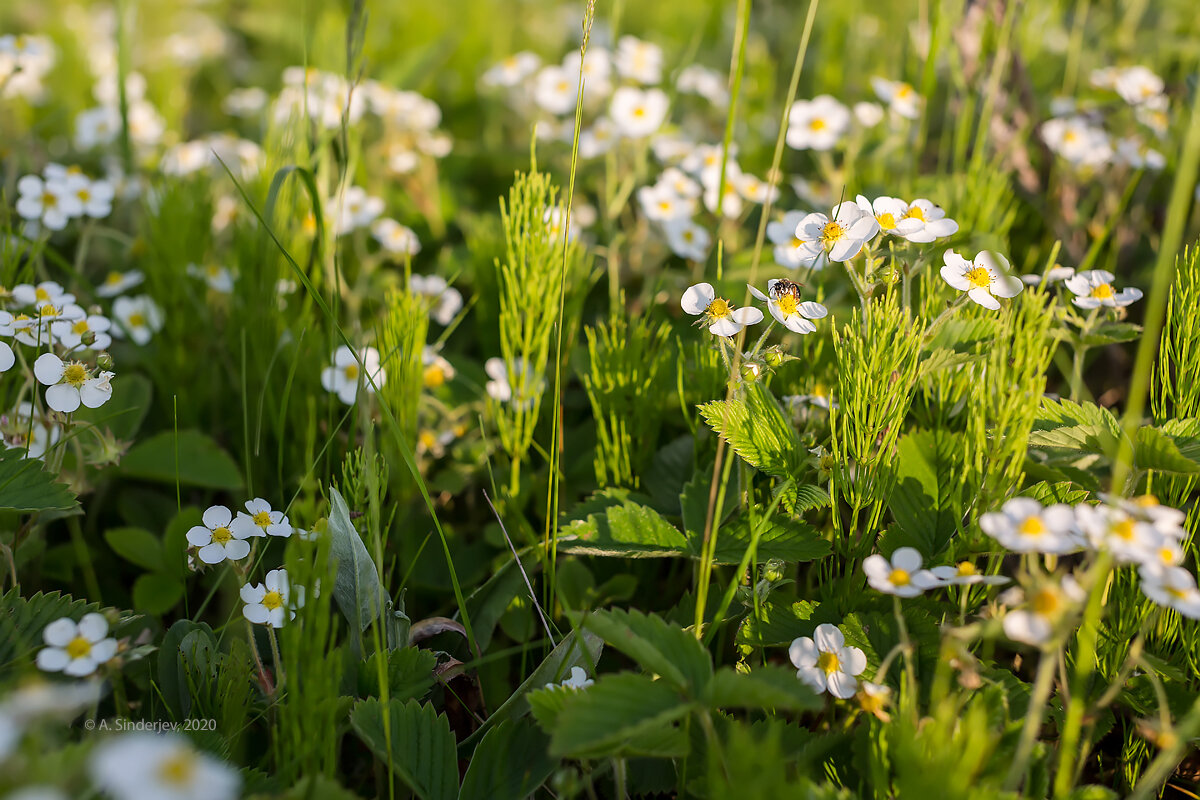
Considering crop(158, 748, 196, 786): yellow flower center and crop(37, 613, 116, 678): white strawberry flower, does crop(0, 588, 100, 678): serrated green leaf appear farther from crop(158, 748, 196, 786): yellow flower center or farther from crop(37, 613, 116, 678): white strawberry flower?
crop(158, 748, 196, 786): yellow flower center

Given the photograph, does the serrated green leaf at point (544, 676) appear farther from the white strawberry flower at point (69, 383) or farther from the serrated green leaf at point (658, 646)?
the white strawberry flower at point (69, 383)

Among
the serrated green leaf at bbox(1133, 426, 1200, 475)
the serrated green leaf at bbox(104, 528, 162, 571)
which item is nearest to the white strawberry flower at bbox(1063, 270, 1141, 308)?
the serrated green leaf at bbox(1133, 426, 1200, 475)

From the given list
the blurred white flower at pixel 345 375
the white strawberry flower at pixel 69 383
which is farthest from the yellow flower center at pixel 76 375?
the blurred white flower at pixel 345 375

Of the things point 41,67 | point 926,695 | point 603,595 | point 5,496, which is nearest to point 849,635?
point 926,695

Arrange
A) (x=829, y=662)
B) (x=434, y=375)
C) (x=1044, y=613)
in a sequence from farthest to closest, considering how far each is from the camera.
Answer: (x=434, y=375)
(x=829, y=662)
(x=1044, y=613)

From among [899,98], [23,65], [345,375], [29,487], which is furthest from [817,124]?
[23,65]

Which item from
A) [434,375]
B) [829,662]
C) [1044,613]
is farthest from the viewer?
[434,375]

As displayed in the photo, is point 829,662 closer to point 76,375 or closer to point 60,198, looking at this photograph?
point 76,375

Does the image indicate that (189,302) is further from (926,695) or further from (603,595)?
(926,695)
